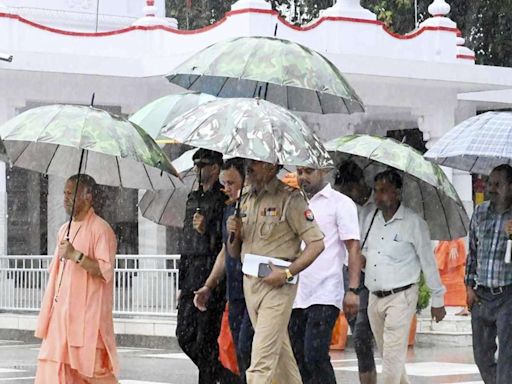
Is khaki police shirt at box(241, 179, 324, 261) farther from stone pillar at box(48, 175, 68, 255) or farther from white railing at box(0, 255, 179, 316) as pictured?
stone pillar at box(48, 175, 68, 255)

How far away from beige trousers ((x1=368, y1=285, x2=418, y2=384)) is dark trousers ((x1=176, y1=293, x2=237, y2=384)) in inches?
43.2

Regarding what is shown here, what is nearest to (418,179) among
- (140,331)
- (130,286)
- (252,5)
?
(140,331)

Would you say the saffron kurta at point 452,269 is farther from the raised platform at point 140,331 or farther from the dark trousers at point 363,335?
the dark trousers at point 363,335

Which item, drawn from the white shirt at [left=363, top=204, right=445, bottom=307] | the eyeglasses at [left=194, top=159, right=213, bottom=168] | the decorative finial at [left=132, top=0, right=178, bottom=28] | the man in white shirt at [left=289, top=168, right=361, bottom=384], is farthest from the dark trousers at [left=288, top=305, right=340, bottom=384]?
the decorative finial at [left=132, top=0, right=178, bottom=28]

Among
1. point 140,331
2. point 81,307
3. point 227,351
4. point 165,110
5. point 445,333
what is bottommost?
point 140,331

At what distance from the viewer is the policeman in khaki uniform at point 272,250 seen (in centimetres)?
924

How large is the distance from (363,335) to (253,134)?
2.13m

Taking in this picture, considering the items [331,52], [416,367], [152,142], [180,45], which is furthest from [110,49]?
[152,142]

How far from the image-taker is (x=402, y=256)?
10.5 meters

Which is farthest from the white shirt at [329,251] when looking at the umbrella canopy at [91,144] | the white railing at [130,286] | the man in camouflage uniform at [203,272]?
the white railing at [130,286]

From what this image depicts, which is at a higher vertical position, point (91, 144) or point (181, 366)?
point (91, 144)

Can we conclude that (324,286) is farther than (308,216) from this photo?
Yes

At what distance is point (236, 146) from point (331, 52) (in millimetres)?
13441

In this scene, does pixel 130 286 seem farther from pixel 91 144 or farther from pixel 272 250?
pixel 272 250
